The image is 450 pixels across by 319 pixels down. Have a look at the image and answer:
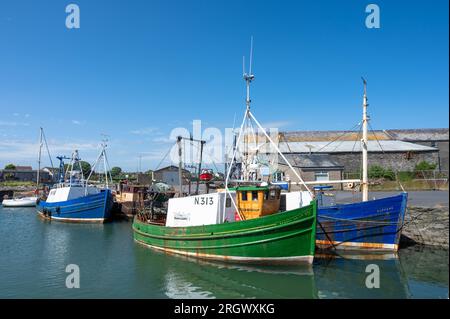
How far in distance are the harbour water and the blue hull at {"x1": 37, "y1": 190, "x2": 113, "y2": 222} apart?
12.0m

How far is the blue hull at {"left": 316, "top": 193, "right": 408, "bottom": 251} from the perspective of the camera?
17781 mm

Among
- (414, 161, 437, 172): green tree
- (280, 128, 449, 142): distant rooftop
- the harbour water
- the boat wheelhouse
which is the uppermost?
(280, 128, 449, 142): distant rooftop

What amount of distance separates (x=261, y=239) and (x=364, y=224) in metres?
6.66

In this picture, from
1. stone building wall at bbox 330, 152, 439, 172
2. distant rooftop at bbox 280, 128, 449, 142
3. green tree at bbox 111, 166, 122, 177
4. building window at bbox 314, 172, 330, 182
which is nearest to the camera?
building window at bbox 314, 172, 330, 182

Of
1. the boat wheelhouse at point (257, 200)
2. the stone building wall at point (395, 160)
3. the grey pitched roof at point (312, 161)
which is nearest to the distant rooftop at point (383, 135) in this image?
the stone building wall at point (395, 160)

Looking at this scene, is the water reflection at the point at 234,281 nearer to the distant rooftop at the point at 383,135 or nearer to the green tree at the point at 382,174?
the green tree at the point at 382,174

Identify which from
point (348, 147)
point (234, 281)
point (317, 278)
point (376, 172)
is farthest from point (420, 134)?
point (234, 281)

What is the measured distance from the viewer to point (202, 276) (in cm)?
1486

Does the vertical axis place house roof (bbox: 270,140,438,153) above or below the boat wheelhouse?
above

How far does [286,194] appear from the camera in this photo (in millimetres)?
19203

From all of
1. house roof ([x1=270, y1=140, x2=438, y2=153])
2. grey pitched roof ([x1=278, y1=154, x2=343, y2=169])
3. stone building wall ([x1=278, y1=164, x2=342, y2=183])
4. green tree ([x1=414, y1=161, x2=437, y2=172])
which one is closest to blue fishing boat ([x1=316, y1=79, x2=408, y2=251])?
stone building wall ([x1=278, y1=164, x2=342, y2=183])

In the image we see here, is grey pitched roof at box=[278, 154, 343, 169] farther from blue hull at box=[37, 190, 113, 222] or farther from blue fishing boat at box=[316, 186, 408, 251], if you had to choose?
blue fishing boat at box=[316, 186, 408, 251]

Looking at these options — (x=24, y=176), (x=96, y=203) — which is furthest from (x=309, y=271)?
(x=24, y=176)
